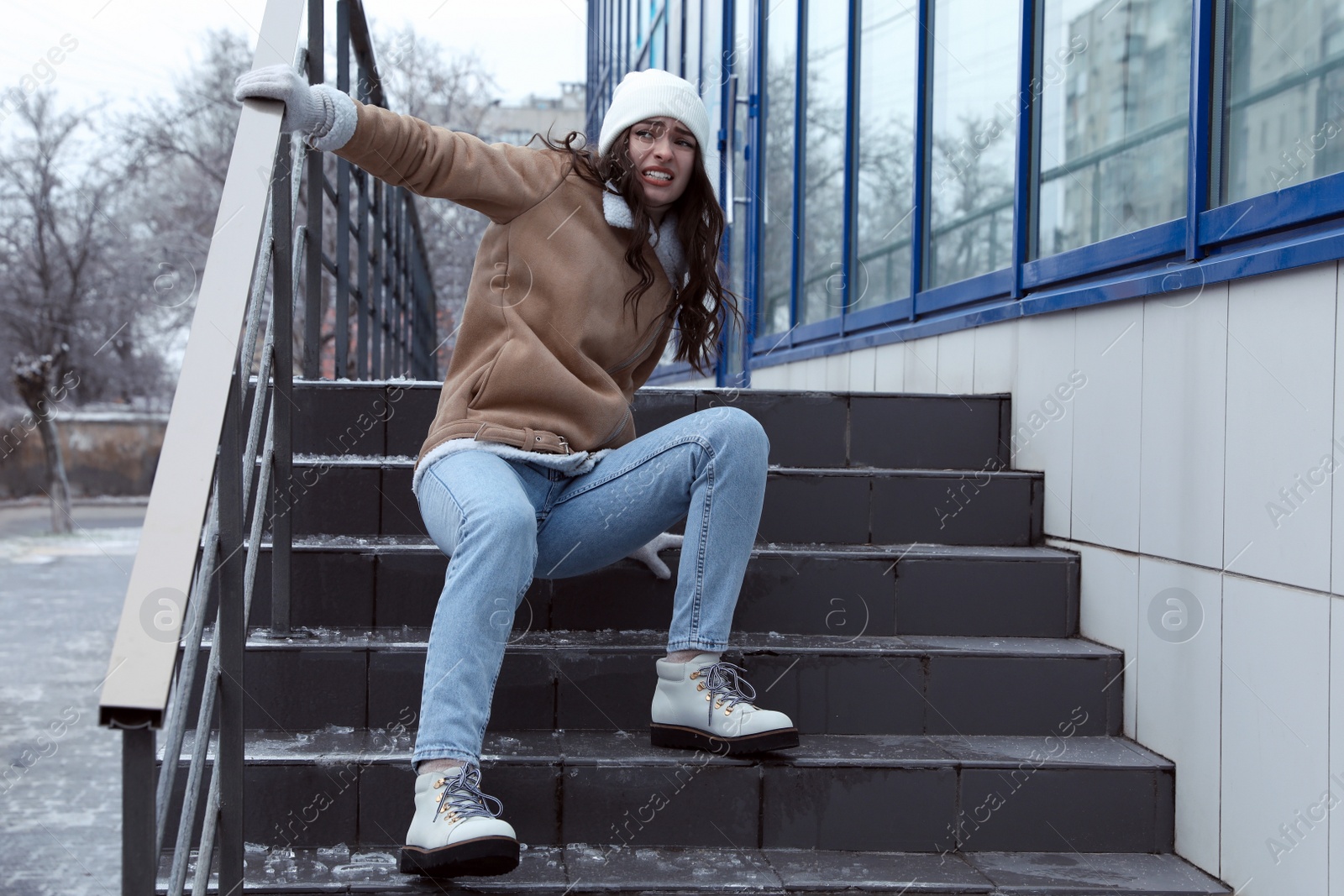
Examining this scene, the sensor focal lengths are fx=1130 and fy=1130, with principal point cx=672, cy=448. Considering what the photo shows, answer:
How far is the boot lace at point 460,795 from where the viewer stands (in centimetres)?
165

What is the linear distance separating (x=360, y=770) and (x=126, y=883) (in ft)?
2.89

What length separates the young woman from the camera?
179 cm

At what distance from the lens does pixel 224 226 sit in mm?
1446

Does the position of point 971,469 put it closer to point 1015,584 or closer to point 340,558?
point 1015,584

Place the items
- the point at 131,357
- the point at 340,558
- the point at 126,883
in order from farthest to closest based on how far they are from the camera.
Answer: the point at 131,357
the point at 340,558
the point at 126,883

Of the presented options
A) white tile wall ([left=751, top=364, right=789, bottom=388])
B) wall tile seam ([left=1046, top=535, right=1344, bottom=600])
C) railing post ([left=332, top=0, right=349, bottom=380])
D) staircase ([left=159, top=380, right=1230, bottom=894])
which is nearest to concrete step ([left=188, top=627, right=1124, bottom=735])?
staircase ([left=159, top=380, right=1230, bottom=894])

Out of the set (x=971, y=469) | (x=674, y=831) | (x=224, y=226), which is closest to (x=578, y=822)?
(x=674, y=831)

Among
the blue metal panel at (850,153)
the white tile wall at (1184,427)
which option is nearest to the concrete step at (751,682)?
the white tile wall at (1184,427)

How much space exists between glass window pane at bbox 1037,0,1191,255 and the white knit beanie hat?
1076 millimetres

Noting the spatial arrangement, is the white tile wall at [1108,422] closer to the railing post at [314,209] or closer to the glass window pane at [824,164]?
the railing post at [314,209]

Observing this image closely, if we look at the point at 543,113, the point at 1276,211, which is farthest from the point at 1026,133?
the point at 543,113

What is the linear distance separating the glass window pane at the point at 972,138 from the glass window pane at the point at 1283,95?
1.15 meters

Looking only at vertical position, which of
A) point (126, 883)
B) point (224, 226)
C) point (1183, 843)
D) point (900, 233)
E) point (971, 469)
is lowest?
point (1183, 843)

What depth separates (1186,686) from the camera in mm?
2045
